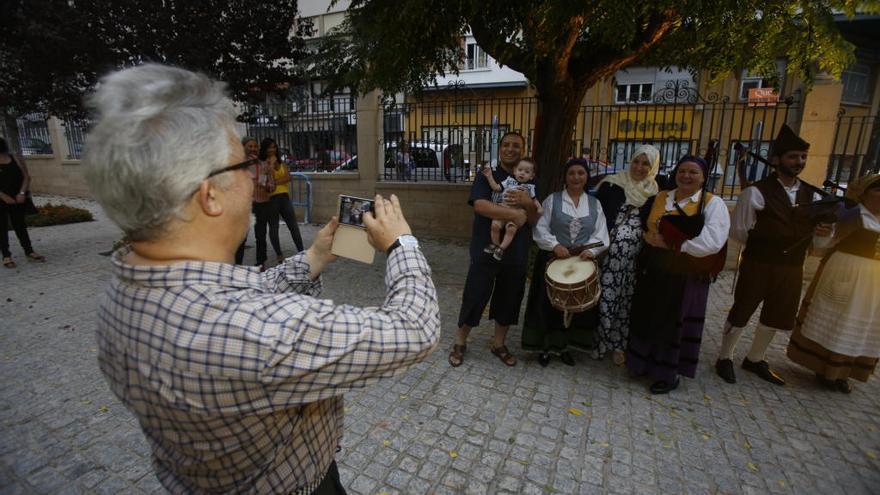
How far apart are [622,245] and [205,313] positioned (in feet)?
11.4

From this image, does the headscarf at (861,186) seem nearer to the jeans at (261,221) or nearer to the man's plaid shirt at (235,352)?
the man's plaid shirt at (235,352)

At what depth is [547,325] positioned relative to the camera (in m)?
3.83

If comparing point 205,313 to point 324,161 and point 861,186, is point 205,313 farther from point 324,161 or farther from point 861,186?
point 324,161

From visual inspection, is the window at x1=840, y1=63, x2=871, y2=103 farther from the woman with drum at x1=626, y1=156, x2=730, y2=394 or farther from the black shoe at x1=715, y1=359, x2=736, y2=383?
the woman with drum at x1=626, y1=156, x2=730, y2=394

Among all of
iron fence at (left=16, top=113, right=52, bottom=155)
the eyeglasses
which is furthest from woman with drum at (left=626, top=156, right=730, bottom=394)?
iron fence at (left=16, top=113, right=52, bottom=155)

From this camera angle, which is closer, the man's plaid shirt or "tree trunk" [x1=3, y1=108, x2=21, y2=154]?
the man's plaid shirt

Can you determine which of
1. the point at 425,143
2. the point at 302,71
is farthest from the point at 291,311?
the point at 425,143

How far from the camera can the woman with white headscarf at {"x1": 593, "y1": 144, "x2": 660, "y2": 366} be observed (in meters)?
3.65

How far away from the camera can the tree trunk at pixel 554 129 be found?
557 cm

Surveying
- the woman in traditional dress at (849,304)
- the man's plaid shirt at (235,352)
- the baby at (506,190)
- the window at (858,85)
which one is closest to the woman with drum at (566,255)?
the baby at (506,190)

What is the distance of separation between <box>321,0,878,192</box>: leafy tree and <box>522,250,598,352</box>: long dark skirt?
7.04 feet

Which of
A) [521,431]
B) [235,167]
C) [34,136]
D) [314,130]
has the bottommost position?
[521,431]

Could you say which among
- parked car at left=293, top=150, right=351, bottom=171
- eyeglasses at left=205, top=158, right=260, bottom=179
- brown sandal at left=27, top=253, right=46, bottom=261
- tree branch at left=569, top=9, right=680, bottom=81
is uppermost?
tree branch at left=569, top=9, right=680, bottom=81

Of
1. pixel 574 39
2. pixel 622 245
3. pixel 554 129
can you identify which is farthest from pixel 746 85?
pixel 622 245
